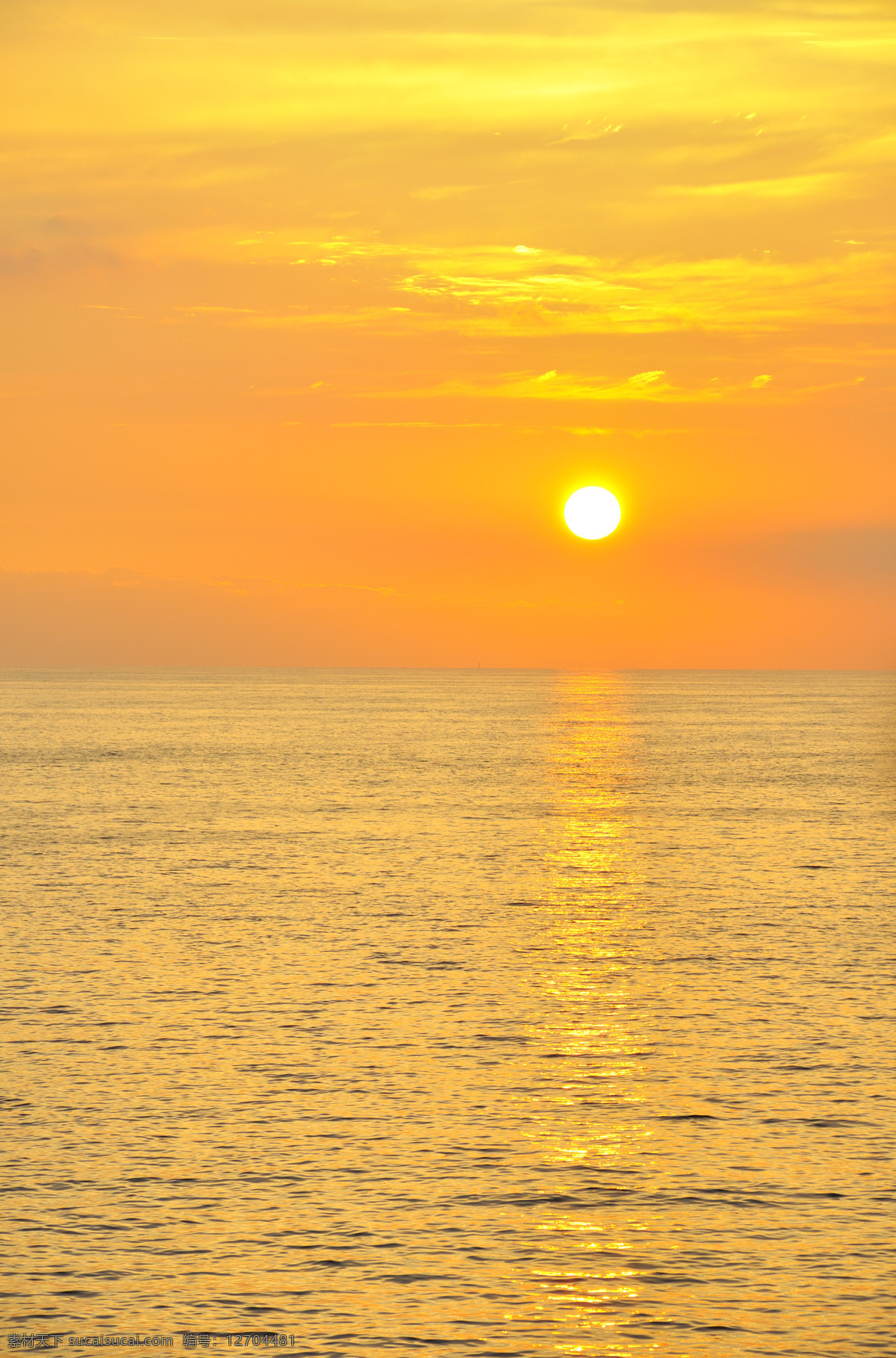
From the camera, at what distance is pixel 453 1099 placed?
25.6 m

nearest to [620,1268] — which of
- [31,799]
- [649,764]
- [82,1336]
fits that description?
[82,1336]

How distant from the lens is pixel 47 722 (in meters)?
194

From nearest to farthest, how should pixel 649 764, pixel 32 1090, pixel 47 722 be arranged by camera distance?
pixel 32 1090 < pixel 649 764 < pixel 47 722

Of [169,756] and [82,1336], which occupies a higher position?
[169,756]

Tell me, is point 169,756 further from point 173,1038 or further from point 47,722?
point 173,1038

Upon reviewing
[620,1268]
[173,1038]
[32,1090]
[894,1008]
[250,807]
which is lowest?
[620,1268]

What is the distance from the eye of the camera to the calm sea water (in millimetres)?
17656

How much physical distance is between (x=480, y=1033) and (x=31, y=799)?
192ft

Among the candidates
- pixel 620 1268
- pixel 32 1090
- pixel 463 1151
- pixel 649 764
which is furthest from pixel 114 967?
pixel 649 764

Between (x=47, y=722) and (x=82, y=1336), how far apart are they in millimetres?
184185

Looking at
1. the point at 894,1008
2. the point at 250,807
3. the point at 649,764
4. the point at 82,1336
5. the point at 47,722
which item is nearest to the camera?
the point at 82,1336

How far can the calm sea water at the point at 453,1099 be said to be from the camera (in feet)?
57.9

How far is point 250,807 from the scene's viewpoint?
8175cm

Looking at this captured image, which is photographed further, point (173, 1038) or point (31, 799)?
point (31, 799)
